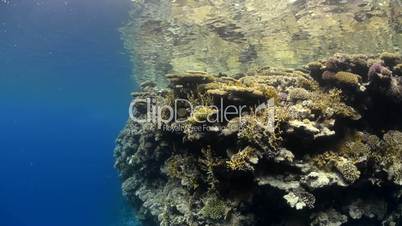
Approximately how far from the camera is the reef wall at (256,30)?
16125 mm

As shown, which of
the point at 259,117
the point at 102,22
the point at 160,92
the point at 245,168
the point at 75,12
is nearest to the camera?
the point at 245,168

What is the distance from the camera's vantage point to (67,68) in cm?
3512

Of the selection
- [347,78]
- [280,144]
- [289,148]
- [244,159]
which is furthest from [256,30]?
[244,159]

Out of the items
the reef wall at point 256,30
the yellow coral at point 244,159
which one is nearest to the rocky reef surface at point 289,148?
the yellow coral at point 244,159

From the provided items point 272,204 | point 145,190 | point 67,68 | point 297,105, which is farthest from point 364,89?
point 67,68

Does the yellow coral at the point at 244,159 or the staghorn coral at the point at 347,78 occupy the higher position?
the staghorn coral at the point at 347,78

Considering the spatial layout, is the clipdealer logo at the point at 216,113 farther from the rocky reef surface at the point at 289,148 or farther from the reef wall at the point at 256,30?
the reef wall at the point at 256,30

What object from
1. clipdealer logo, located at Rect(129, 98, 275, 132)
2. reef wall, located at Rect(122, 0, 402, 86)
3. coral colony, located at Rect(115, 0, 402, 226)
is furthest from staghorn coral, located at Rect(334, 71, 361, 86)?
reef wall, located at Rect(122, 0, 402, 86)

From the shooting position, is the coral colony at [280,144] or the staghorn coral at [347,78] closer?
the coral colony at [280,144]

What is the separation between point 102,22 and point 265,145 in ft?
56.0

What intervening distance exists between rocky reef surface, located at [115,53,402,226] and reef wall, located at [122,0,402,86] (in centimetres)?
557

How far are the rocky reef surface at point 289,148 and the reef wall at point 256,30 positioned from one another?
557 cm

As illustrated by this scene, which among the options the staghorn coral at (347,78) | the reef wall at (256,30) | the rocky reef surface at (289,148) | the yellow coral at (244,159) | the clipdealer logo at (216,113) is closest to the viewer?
the yellow coral at (244,159)

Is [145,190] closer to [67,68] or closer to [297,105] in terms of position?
[297,105]
